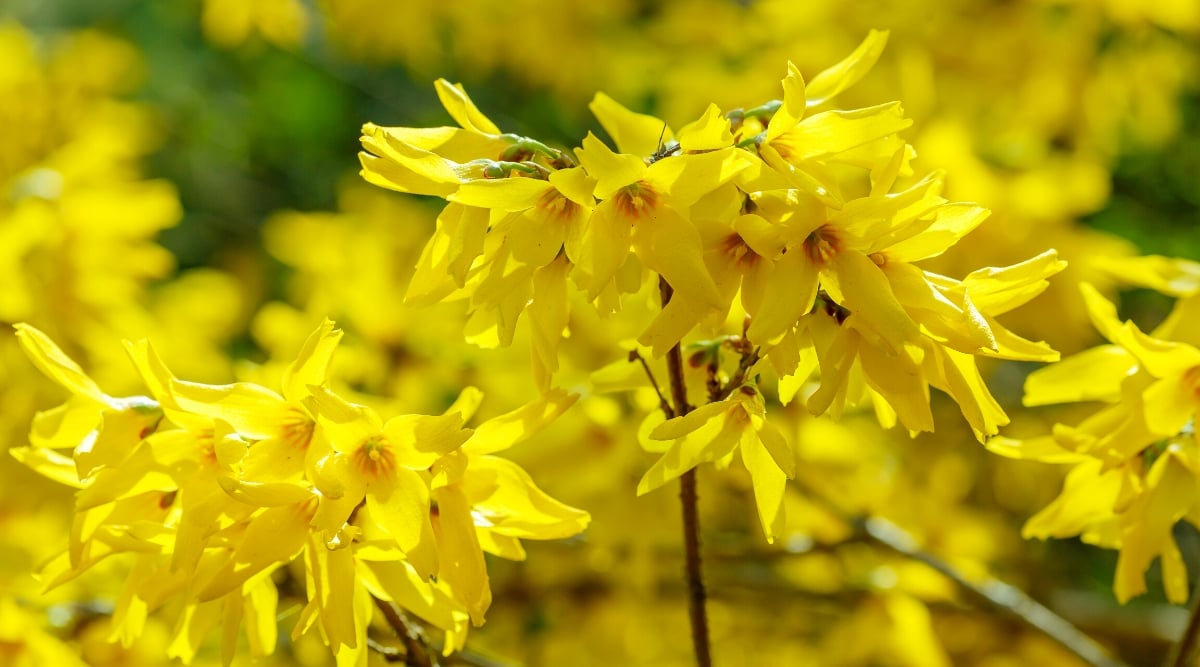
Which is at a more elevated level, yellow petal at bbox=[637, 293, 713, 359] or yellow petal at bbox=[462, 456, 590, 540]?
yellow petal at bbox=[637, 293, 713, 359]

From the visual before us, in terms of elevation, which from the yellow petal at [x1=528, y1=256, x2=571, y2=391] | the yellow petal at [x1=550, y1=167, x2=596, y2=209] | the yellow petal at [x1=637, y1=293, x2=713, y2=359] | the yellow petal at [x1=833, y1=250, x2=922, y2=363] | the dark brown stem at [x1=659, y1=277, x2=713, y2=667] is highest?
the yellow petal at [x1=550, y1=167, x2=596, y2=209]

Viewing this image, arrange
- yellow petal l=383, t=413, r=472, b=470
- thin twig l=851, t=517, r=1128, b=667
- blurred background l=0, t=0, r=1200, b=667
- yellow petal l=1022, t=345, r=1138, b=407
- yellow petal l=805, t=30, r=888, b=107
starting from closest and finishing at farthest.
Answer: yellow petal l=383, t=413, r=472, b=470, yellow petal l=805, t=30, r=888, b=107, yellow petal l=1022, t=345, r=1138, b=407, thin twig l=851, t=517, r=1128, b=667, blurred background l=0, t=0, r=1200, b=667

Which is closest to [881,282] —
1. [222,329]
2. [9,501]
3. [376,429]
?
[376,429]

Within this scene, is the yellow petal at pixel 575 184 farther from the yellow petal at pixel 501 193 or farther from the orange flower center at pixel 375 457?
the orange flower center at pixel 375 457

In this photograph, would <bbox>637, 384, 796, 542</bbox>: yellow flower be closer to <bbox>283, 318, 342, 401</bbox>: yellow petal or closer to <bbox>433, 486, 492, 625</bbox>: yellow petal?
<bbox>433, 486, 492, 625</bbox>: yellow petal

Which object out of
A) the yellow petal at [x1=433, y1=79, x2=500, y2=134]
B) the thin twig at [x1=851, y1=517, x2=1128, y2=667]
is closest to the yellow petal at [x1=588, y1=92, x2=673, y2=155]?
the yellow petal at [x1=433, y1=79, x2=500, y2=134]

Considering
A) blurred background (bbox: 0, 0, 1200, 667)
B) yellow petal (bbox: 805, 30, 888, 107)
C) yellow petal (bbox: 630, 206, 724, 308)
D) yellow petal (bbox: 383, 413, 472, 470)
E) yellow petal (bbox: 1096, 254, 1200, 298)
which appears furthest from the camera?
blurred background (bbox: 0, 0, 1200, 667)

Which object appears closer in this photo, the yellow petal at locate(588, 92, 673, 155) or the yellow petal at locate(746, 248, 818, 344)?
the yellow petal at locate(746, 248, 818, 344)
